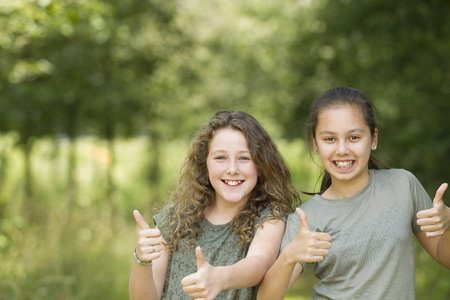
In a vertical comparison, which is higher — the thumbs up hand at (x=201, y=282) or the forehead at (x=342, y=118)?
the forehead at (x=342, y=118)

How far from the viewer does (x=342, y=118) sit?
8.16 ft

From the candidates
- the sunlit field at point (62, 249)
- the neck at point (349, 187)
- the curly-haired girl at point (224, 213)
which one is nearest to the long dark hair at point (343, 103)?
the neck at point (349, 187)

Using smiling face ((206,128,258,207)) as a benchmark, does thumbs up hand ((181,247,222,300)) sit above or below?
below

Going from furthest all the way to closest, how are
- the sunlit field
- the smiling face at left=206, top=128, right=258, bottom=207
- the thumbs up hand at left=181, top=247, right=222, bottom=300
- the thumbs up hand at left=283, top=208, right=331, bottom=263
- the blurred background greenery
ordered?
the blurred background greenery → the sunlit field → the smiling face at left=206, top=128, right=258, bottom=207 → the thumbs up hand at left=283, top=208, right=331, bottom=263 → the thumbs up hand at left=181, top=247, right=222, bottom=300

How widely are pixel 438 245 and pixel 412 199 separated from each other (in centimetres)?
22

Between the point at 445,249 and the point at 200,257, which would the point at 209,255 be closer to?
the point at 200,257

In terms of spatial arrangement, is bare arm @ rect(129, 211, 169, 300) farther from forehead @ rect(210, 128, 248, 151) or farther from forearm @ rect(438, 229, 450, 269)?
forearm @ rect(438, 229, 450, 269)

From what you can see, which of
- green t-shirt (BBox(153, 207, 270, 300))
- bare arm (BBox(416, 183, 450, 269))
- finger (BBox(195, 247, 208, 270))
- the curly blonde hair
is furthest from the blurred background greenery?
finger (BBox(195, 247, 208, 270))

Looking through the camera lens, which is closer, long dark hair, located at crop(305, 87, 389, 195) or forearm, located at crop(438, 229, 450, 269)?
forearm, located at crop(438, 229, 450, 269)

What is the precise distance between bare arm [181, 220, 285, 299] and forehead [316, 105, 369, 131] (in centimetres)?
49

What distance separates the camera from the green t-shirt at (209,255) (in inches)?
102

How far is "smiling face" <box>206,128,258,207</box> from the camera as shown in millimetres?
2627

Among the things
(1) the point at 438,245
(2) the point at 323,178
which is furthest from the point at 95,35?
(1) the point at 438,245

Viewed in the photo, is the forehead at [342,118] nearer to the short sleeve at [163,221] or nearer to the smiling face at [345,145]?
the smiling face at [345,145]
